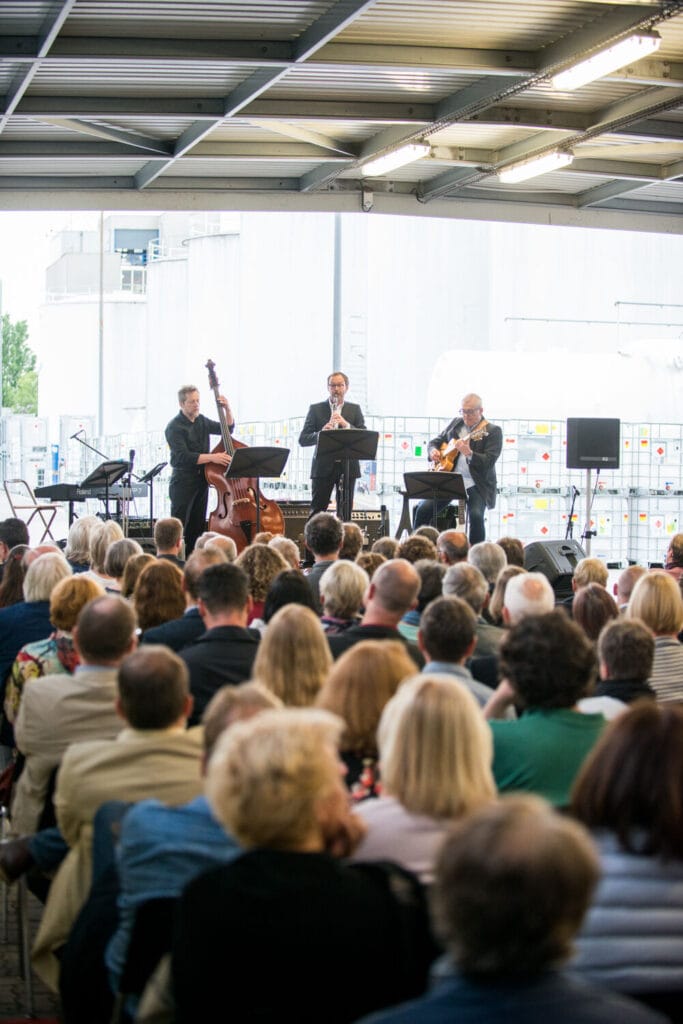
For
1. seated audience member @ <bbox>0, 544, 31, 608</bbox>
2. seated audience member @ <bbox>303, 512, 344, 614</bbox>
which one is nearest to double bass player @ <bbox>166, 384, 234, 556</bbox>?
seated audience member @ <bbox>303, 512, 344, 614</bbox>

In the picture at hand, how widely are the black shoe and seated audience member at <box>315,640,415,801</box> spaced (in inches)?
48.2

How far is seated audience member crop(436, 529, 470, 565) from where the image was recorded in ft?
28.2

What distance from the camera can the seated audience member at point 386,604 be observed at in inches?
206

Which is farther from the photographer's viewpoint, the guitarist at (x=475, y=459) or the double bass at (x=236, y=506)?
the guitarist at (x=475, y=459)

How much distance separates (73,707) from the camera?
420 centimetres

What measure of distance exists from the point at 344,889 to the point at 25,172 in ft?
37.2

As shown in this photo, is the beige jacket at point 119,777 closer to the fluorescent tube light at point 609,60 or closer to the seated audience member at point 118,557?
the seated audience member at point 118,557

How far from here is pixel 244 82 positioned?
10.3 m

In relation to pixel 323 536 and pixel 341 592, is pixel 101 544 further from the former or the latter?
pixel 341 592

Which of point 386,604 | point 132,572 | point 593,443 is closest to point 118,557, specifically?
point 132,572

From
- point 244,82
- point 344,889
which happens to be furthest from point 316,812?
point 244,82

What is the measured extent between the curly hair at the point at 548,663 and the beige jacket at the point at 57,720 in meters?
1.34

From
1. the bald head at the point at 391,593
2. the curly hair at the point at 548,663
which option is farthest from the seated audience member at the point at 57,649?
the curly hair at the point at 548,663

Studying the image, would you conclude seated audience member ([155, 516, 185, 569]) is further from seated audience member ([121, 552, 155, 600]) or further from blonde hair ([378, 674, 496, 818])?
blonde hair ([378, 674, 496, 818])
